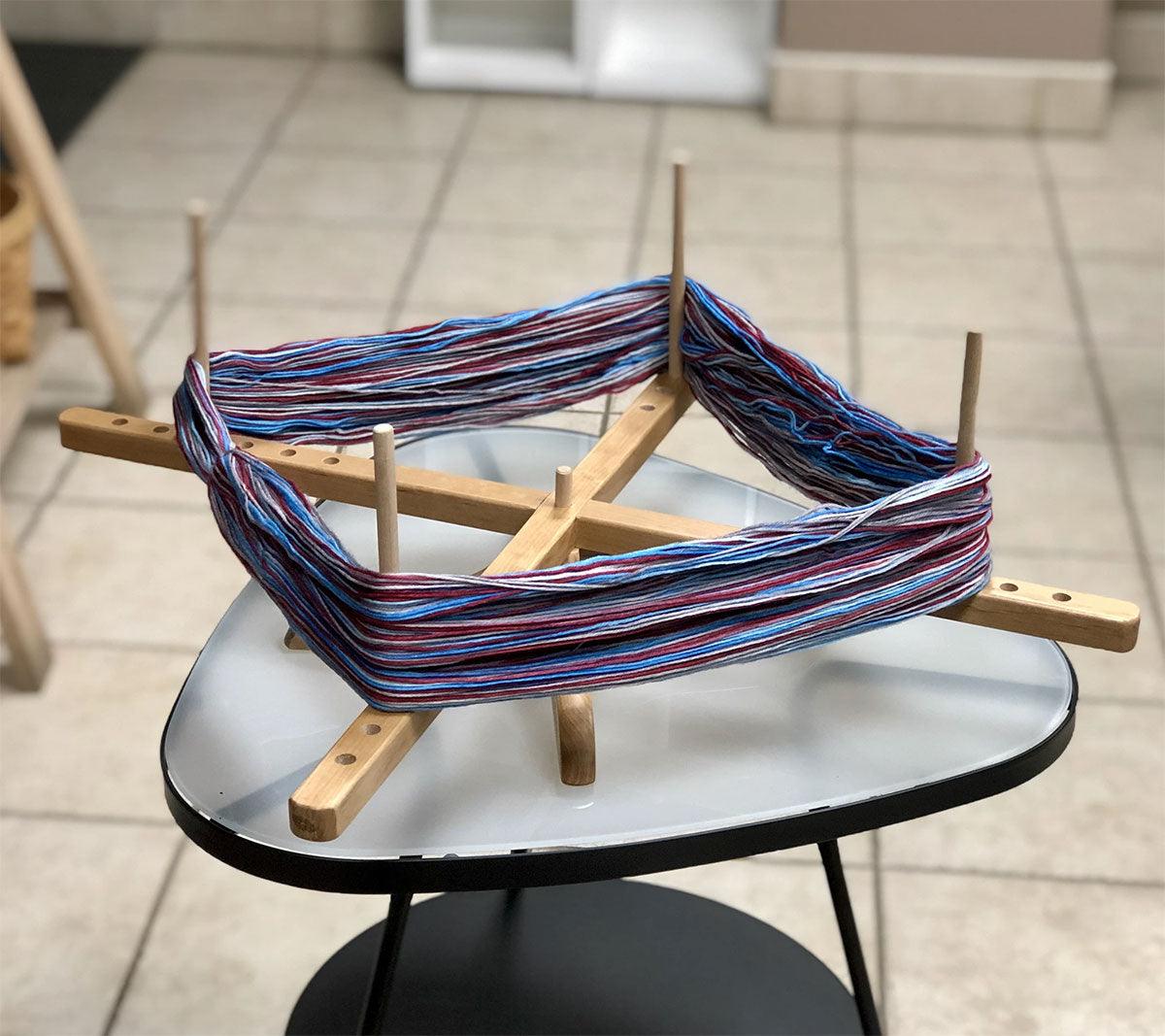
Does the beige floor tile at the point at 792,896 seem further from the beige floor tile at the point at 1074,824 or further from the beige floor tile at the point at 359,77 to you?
the beige floor tile at the point at 359,77

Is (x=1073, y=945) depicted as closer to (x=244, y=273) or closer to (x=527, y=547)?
(x=527, y=547)

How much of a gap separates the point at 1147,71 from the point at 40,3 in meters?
2.61

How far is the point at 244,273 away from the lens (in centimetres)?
296

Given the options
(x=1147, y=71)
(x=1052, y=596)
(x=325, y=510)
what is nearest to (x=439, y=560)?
(x=325, y=510)

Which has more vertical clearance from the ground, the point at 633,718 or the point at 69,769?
the point at 633,718

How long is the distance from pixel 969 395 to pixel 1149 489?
1.58 metres

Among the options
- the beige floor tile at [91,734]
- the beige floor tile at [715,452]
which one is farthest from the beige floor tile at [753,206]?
the beige floor tile at [715,452]

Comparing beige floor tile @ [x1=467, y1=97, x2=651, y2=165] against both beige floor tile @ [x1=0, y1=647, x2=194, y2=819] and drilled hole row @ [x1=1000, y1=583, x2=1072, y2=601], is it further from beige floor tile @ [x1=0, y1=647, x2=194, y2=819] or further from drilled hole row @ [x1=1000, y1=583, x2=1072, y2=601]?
drilled hole row @ [x1=1000, y1=583, x2=1072, y2=601]

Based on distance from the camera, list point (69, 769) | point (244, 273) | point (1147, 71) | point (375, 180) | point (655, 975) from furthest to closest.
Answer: point (1147, 71)
point (375, 180)
point (244, 273)
point (69, 769)
point (655, 975)

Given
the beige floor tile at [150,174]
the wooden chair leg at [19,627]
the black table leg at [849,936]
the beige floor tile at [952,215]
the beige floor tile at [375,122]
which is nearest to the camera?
the black table leg at [849,936]

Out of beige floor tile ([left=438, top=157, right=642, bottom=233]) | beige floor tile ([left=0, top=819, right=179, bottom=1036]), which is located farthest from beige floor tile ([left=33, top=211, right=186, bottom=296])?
beige floor tile ([left=0, top=819, right=179, bottom=1036])

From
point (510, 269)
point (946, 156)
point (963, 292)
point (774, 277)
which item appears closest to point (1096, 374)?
point (963, 292)

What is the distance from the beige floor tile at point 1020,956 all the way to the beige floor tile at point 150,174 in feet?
6.93

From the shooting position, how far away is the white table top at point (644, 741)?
3.06 feet
